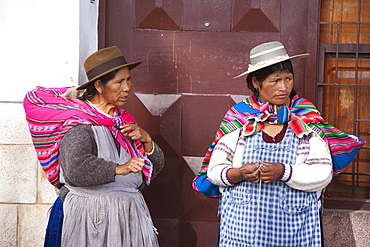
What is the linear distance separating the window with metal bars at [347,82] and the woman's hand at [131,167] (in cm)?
169

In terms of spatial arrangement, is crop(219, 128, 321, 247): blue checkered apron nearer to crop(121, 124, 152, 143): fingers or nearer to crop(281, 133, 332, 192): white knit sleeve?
crop(281, 133, 332, 192): white knit sleeve

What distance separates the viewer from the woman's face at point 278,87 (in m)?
3.33

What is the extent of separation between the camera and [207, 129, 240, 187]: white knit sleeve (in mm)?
3324

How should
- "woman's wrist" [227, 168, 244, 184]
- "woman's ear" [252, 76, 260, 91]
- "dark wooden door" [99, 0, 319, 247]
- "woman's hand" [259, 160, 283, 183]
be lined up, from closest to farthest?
"woman's hand" [259, 160, 283, 183]
"woman's wrist" [227, 168, 244, 184]
"woman's ear" [252, 76, 260, 91]
"dark wooden door" [99, 0, 319, 247]

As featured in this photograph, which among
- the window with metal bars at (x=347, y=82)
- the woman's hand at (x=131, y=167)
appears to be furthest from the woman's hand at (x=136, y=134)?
the window with metal bars at (x=347, y=82)

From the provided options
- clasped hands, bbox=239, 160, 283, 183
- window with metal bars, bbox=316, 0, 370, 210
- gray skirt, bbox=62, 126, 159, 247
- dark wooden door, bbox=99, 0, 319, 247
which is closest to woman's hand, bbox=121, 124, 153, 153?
gray skirt, bbox=62, 126, 159, 247

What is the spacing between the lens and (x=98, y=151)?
3510 mm

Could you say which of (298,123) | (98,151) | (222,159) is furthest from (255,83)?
(98,151)

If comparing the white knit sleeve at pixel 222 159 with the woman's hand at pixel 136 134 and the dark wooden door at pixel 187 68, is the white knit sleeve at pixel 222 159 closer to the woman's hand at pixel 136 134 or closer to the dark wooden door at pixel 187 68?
the woman's hand at pixel 136 134

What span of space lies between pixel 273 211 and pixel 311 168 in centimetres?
32

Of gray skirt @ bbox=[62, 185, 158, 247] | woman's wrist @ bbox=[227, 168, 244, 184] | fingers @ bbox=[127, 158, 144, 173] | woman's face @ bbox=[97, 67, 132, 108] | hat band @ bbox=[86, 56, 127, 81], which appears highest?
hat band @ bbox=[86, 56, 127, 81]

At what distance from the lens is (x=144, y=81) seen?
15.0ft

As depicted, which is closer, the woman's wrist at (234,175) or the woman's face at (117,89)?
the woman's wrist at (234,175)

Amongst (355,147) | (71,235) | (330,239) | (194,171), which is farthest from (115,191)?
(330,239)
